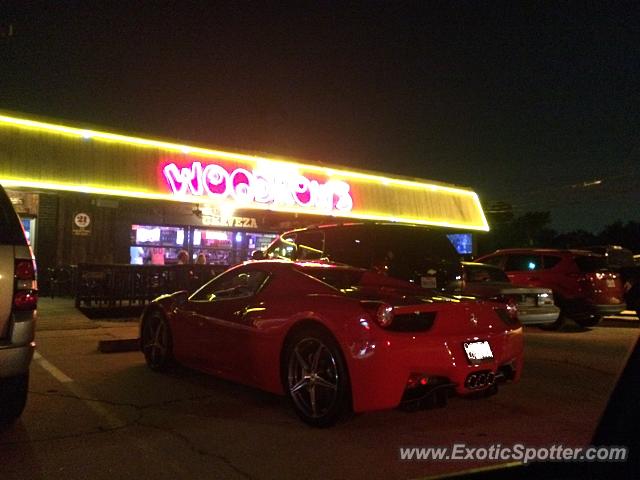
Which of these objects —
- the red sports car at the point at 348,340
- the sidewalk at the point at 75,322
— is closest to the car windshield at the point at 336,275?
the red sports car at the point at 348,340

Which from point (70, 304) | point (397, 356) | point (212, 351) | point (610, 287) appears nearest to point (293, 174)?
point (70, 304)

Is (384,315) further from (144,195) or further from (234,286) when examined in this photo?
(144,195)

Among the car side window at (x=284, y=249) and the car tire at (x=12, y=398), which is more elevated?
the car side window at (x=284, y=249)

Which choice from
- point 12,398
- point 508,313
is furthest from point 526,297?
point 12,398

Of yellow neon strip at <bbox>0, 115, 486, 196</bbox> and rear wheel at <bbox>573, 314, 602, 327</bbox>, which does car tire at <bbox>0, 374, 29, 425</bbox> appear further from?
yellow neon strip at <bbox>0, 115, 486, 196</bbox>

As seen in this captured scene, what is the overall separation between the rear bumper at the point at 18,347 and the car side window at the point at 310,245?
476 centimetres

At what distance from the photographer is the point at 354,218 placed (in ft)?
65.3

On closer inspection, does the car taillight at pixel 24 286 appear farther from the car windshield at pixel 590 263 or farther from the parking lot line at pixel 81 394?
the car windshield at pixel 590 263

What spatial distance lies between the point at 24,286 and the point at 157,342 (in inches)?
108

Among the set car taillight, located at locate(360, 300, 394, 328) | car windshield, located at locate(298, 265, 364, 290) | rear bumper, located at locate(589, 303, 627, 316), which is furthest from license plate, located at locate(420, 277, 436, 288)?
rear bumper, located at locate(589, 303, 627, 316)

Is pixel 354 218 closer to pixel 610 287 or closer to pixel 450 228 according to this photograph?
pixel 450 228

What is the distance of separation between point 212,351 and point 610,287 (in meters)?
9.12

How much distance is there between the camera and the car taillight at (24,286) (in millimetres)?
4445

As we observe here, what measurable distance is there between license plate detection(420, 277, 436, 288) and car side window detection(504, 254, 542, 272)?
18.6 ft
